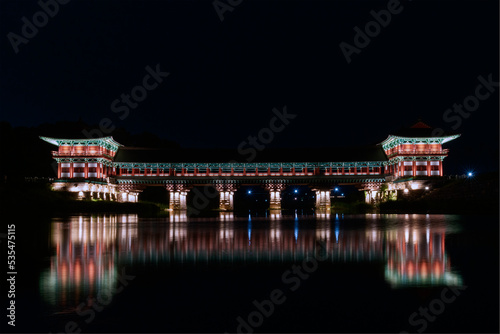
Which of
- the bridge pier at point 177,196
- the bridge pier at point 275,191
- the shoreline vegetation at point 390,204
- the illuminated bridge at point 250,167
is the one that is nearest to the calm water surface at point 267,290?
the shoreline vegetation at point 390,204

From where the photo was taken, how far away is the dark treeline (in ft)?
173

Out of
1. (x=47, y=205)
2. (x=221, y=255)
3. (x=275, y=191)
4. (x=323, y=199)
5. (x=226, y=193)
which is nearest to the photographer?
(x=221, y=255)

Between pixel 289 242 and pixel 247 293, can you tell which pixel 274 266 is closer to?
pixel 247 293

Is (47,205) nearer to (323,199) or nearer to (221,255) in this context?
(221,255)

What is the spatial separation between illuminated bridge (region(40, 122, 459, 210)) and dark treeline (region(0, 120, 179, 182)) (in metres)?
2.72

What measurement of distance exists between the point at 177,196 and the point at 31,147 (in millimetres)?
20949

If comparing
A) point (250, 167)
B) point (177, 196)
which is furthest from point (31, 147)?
point (250, 167)

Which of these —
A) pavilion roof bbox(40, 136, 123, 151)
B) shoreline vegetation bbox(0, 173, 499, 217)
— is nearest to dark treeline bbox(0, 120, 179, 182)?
pavilion roof bbox(40, 136, 123, 151)

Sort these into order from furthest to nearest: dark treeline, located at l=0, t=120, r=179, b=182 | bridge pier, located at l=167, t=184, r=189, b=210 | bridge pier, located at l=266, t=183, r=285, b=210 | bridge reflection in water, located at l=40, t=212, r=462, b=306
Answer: bridge pier, located at l=167, t=184, r=189, b=210 < bridge pier, located at l=266, t=183, r=285, b=210 < dark treeline, located at l=0, t=120, r=179, b=182 < bridge reflection in water, located at l=40, t=212, r=462, b=306

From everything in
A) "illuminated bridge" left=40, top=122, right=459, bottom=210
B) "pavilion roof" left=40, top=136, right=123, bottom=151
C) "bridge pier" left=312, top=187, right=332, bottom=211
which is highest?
"pavilion roof" left=40, top=136, right=123, bottom=151

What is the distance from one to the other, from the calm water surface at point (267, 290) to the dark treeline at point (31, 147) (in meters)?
44.7

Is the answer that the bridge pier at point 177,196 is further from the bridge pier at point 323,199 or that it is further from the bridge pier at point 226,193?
the bridge pier at point 323,199

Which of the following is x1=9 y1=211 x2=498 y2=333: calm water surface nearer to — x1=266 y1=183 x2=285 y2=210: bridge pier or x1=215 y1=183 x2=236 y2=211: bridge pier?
x1=266 y1=183 x2=285 y2=210: bridge pier

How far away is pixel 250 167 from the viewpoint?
6109 centimetres
